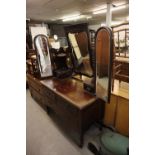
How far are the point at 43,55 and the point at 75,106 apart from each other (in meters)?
1.61

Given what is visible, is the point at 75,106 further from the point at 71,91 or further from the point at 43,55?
the point at 43,55

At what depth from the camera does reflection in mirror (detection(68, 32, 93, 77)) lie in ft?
7.43

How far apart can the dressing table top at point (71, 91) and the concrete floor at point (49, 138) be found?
2.20ft

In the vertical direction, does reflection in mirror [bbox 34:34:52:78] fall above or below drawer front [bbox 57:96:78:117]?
above

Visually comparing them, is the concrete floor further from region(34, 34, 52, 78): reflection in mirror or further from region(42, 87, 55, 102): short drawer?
region(34, 34, 52, 78): reflection in mirror

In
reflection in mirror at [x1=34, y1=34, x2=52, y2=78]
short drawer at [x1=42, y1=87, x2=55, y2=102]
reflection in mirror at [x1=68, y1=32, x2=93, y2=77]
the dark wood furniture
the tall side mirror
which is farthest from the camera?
reflection in mirror at [x1=34, y1=34, x2=52, y2=78]

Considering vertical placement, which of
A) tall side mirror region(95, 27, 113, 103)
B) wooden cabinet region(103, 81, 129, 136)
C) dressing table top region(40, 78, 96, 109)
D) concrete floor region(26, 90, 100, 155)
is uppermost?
tall side mirror region(95, 27, 113, 103)

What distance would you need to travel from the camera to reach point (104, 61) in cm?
184

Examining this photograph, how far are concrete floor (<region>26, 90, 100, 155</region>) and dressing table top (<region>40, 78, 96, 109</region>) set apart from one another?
2.20ft

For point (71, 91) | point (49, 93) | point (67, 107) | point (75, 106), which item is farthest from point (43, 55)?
point (75, 106)

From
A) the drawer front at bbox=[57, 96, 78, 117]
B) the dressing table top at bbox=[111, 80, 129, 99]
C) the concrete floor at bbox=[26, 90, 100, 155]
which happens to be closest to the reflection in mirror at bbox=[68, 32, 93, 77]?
the dressing table top at bbox=[111, 80, 129, 99]

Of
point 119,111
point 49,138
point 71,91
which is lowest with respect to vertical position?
point 49,138
